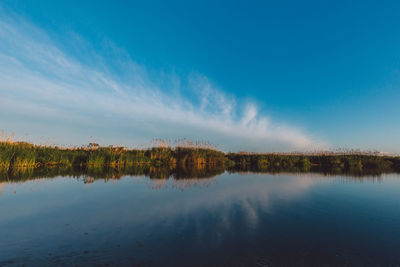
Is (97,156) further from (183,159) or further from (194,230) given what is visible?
(194,230)

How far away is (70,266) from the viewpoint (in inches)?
100

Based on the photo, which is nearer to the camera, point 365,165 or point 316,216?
point 316,216

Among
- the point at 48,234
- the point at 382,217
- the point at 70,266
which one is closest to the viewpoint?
the point at 70,266

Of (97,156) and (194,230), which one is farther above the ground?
(97,156)

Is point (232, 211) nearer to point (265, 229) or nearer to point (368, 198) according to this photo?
point (265, 229)

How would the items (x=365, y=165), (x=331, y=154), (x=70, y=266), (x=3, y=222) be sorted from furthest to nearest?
(x=331, y=154), (x=365, y=165), (x=3, y=222), (x=70, y=266)

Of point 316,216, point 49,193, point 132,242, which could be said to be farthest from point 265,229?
point 49,193

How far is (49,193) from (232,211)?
21.4 feet

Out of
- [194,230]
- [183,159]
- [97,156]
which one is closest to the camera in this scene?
[194,230]

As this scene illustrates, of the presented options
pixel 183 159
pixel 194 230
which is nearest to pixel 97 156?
→ pixel 183 159

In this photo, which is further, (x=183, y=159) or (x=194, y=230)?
(x=183, y=159)

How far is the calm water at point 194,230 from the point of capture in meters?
2.79

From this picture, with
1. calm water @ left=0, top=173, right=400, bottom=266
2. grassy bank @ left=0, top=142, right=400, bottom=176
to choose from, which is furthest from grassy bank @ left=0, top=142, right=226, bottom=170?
calm water @ left=0, top=173, right=400, bottom=266

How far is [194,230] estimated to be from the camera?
382cm
